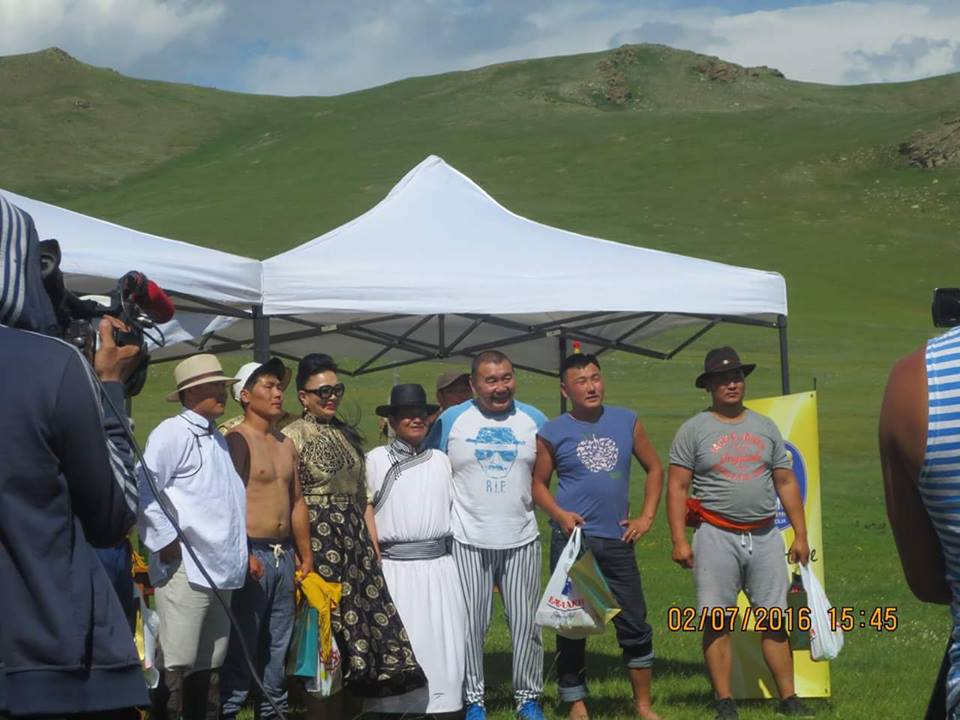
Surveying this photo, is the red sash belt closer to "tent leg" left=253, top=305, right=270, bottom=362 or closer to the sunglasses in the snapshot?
the sunglasses

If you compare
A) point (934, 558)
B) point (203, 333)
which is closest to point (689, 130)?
A: point (203, 333)

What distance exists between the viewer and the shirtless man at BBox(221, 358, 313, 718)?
21.1 ft

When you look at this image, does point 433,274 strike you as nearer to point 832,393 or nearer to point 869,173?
point 832,393

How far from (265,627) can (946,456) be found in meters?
4.51

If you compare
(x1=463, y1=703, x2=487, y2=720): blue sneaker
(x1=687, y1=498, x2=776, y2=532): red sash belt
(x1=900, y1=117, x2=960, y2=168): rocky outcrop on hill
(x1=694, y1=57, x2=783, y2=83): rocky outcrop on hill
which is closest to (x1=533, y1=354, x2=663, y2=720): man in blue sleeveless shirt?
(x1=687, y1=498, x2=776, y2=532): red sash belt

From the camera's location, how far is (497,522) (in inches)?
287

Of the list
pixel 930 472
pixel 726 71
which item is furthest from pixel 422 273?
pixel 726 71

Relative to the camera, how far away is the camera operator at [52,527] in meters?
2.60

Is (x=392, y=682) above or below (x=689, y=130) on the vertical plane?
below

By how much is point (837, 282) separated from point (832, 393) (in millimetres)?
18384

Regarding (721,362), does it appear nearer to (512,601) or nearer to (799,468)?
(799,468)

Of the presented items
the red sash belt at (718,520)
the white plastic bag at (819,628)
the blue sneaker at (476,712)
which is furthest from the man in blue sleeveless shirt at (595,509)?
the white plastic bag at (819,628)

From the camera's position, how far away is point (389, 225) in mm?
8453

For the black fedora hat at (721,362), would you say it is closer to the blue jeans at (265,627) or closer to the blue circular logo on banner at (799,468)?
the blue circular logo on banner at (799,468)
